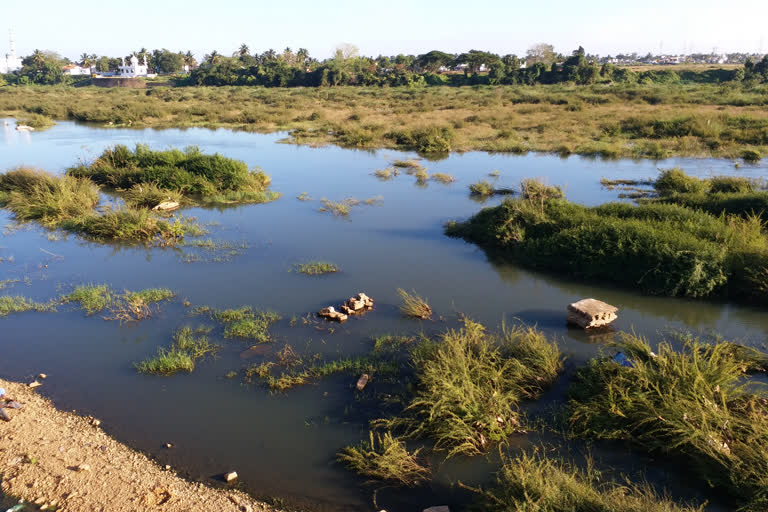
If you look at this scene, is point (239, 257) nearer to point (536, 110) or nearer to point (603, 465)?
point (603, 465)

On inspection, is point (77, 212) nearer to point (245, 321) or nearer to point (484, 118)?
Result: point (245, 321)

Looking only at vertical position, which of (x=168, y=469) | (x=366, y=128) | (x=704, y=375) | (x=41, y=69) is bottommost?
(x=168, y=469)

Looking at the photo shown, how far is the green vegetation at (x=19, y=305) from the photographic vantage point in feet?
27.2

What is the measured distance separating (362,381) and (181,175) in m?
12.3

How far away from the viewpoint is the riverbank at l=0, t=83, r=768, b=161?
22734 mm

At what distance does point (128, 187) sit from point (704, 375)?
16688 millimetres

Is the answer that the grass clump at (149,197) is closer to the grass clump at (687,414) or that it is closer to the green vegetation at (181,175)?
the green vegetation at (181,175)

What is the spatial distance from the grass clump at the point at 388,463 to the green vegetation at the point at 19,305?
19.8ft

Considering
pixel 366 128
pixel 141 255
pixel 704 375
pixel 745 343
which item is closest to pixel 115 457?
pixel 704 375

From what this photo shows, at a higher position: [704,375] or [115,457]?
[704,375]

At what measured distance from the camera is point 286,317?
26.9 feet

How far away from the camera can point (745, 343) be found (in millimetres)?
7359

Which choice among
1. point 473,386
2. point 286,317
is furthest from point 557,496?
point 286,317

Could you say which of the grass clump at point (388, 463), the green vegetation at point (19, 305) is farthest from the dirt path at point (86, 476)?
the green vegetation at point (19, 305)
